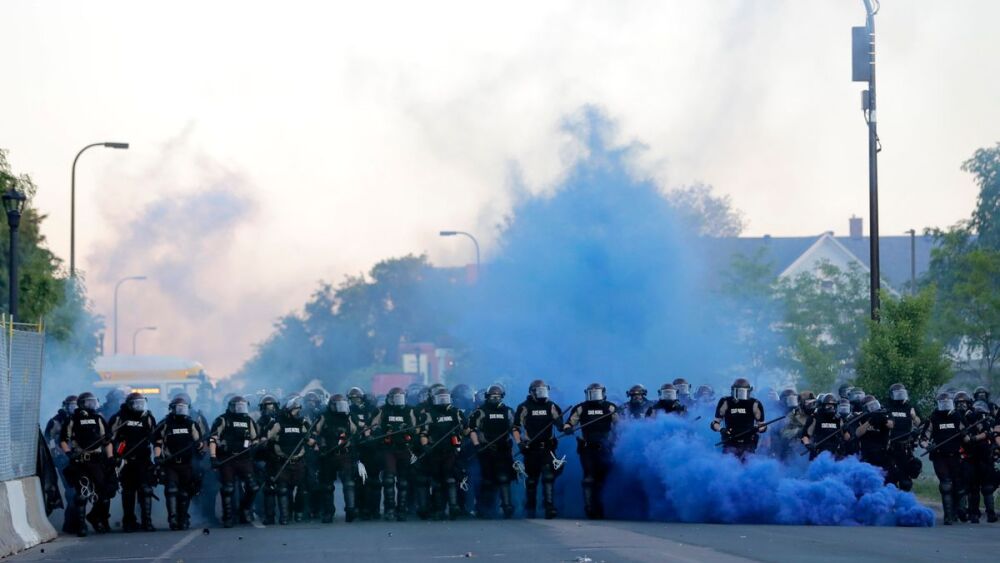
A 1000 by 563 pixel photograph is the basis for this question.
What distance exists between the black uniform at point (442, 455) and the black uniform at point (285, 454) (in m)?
1.77

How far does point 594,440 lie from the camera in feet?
75.9

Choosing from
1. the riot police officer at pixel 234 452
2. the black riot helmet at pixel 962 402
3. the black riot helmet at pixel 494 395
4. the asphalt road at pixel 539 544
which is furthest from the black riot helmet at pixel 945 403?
the riot police officer at pixel 234 452

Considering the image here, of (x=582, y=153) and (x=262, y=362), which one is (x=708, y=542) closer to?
(x=582, y=153)

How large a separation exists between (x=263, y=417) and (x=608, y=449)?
508cm

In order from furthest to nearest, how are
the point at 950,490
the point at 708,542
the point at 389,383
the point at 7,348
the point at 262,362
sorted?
1. the point at 262,362
2. the point at 389,383
3. the point at 950,490
4. the point at 7,348
5. the point at 708,542

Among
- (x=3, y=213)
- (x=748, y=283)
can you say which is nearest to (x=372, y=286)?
(x=748, y=283)

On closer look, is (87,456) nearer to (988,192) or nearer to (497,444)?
(497,444)

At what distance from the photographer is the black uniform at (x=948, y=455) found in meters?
22.6

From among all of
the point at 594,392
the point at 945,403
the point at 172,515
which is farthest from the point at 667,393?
the point at 172,515

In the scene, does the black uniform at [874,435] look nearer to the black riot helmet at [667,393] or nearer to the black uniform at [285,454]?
the black riot helmet at [667,393]

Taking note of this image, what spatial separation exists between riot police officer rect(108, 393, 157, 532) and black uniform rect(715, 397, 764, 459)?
26.1ft

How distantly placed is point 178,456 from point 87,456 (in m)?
1.34

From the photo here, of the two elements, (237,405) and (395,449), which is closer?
(237,405)

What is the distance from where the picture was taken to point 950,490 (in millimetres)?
22531
